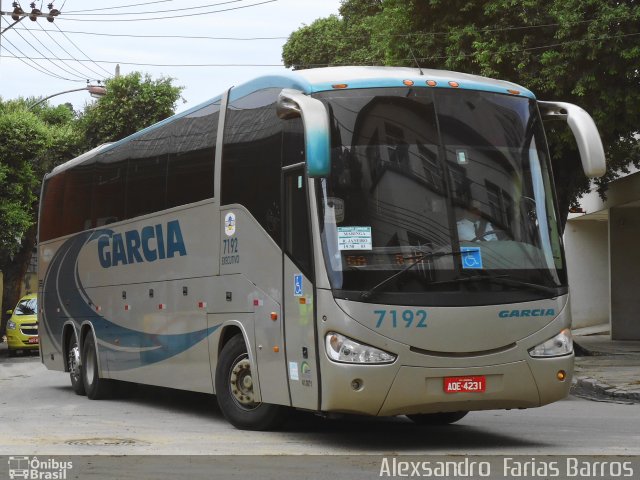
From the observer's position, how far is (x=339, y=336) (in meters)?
9.52

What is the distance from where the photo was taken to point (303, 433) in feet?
36.4

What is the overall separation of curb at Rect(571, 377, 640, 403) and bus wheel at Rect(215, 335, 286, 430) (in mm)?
6189

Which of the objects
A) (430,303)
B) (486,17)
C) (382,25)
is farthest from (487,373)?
(382,25)

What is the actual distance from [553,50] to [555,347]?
11.4 metres

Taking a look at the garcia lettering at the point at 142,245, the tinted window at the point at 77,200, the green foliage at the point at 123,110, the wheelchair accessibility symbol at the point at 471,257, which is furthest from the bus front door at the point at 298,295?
the green foliage at the point at 123,110

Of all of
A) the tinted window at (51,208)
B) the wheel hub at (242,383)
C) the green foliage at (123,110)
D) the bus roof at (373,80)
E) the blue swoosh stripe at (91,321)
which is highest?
the green foliage at (123,110)

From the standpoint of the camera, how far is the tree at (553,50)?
19.6m

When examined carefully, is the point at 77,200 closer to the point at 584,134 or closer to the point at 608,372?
the point at 608,372

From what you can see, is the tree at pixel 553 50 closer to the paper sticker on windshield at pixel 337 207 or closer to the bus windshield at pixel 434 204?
the bus windshield at pixel 434 204

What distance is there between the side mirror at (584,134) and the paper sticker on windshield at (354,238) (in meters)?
2.01

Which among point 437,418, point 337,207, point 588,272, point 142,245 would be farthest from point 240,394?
point 588,272

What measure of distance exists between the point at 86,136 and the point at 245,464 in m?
33.1

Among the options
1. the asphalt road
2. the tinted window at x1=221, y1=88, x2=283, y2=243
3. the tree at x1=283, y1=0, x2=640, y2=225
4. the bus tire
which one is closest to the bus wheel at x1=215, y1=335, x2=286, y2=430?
the asphalt road

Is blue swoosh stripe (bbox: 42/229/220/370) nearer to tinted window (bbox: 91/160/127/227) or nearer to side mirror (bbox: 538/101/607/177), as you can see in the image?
tinted window (bbox: 91/160/127/227)
